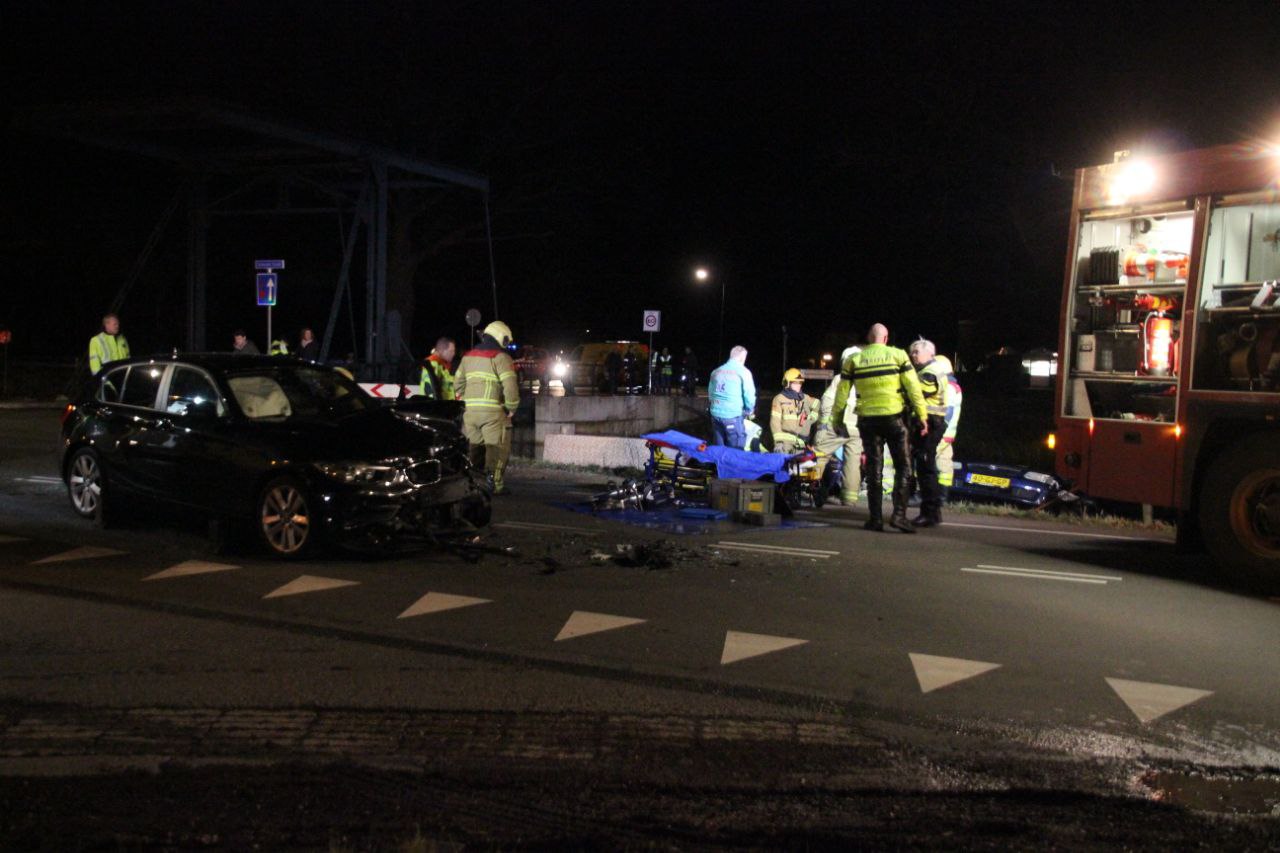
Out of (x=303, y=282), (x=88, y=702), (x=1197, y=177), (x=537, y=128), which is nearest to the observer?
(x=88, y=702)

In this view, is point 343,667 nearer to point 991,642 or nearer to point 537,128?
point 991,642

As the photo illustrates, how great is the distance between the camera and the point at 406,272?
39.0 m

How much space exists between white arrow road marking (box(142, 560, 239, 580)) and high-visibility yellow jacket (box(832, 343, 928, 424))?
5778mm

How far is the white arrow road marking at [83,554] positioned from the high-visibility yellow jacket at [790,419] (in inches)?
288

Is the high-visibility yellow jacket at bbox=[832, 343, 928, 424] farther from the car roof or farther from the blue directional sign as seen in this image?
the blue directional sign

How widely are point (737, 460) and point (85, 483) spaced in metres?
6.04

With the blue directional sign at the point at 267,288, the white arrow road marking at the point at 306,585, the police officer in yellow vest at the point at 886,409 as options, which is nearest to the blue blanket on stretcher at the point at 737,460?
the police officer in yellow vest at the point at 886,409

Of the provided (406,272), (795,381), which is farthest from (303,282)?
(795,381)

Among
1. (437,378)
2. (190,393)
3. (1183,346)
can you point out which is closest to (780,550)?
(1183,346)

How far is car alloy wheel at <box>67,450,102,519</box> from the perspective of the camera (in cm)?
1034

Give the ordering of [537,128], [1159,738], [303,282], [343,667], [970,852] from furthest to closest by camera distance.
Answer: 1. [303,282]
2. [537,128]
3. [343,667]
4. [1159,738]
5. [970,852]

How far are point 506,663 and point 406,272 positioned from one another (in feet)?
111

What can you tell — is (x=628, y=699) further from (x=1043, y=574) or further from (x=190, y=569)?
(x=1043, y=574)

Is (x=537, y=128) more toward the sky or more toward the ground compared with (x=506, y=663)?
more toward the sky
